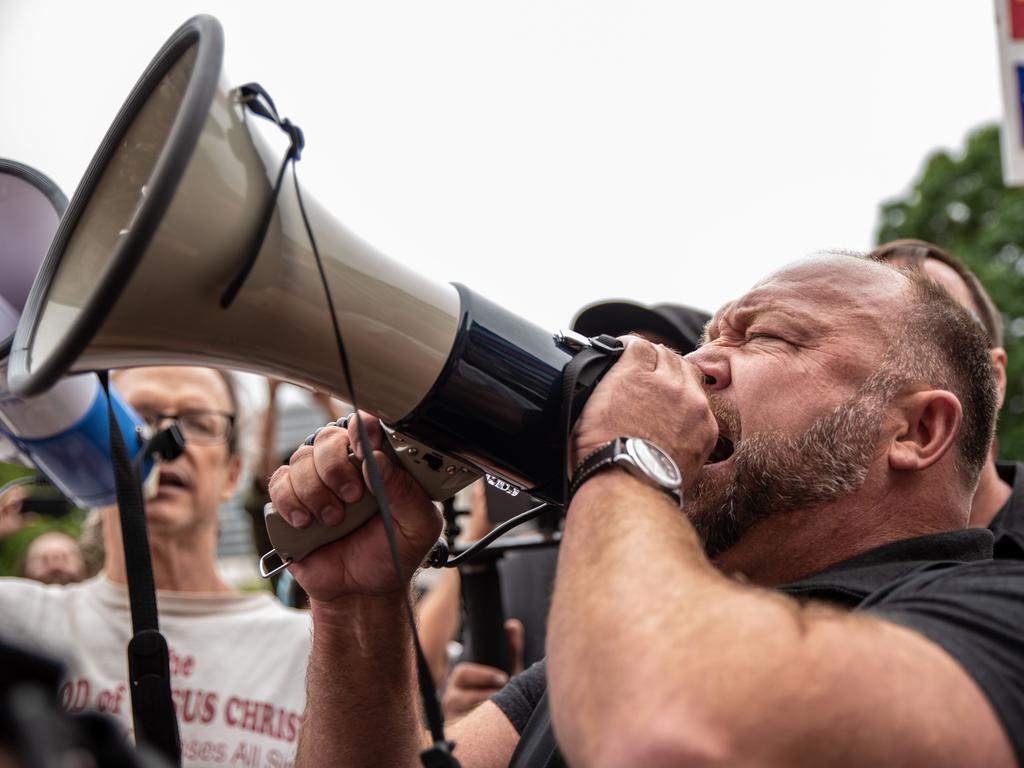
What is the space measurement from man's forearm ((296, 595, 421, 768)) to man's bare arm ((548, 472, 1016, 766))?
0.74 meters

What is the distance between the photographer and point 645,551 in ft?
4.24

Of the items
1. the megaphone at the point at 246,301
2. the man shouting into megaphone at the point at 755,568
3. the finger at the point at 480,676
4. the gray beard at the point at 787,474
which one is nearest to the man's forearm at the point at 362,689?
the man shouting into megaphone at the point at 755,568

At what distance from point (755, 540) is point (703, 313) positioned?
4.96 ft

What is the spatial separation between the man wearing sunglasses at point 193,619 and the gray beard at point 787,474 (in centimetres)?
140

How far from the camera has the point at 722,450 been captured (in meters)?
1.98

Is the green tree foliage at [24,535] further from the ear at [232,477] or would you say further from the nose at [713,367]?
the nose at [713,367]

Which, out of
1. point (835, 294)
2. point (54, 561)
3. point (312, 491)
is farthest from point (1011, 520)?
point (54, 561)

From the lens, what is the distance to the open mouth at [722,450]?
1.97 meters

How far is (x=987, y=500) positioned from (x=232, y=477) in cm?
238

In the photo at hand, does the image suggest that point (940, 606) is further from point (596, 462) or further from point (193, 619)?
point (193, 619)

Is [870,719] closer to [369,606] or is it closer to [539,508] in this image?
[539,508]

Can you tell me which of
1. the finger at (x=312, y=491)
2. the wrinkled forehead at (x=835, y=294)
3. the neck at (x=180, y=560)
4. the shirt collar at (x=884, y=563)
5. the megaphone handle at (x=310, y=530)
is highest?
the wrinkled forehead at (x=835, y=294)

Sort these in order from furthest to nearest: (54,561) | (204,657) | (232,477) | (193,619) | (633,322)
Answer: (54,561), (232,477), (633,322), (193,619), (204,657)

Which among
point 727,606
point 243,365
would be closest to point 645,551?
point 727,606
